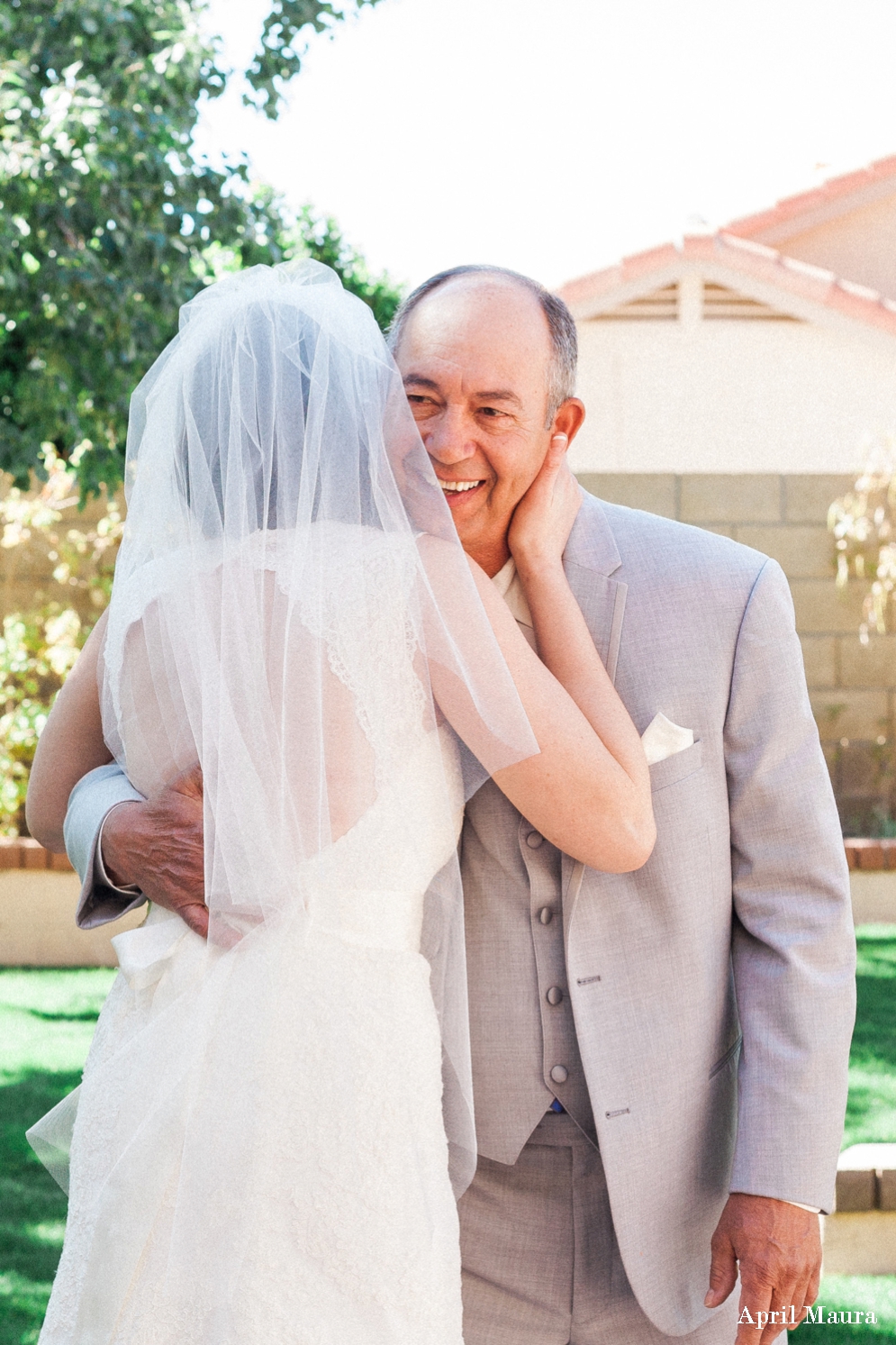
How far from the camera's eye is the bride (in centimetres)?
167

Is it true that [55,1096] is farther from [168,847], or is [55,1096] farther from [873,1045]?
[168,847]

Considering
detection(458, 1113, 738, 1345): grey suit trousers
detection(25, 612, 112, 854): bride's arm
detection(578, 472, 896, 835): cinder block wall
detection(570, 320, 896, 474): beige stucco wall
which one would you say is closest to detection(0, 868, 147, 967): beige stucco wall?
detection(570, 320, 896, 474): beige stucco wall

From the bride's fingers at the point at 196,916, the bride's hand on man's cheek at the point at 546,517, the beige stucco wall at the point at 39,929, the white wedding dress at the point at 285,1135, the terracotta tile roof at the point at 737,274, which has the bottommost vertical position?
the beige stucco wall at the point at 39,929

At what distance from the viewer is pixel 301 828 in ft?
5.80

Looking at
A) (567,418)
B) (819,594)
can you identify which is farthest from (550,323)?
(819,594)

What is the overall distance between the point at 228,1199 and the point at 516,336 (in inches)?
51.7

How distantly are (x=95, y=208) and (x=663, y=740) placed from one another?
372cm

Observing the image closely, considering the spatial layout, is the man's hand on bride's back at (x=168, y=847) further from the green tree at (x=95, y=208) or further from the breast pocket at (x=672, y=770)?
the green tree at (x=95, y=208)

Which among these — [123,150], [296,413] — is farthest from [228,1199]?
[123,150]

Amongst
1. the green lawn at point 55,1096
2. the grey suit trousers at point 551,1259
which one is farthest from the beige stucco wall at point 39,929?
the grey suit trousers at point 551,1259

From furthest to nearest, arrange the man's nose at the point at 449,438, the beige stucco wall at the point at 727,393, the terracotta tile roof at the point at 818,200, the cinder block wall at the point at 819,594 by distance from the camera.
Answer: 1. the terracotta tile roof at the point at 818,200
2. the cinder block wall at the point at 819,594
3. the beige stucco wall at the point at 727,393
4. the man's nose at the point at 449,438

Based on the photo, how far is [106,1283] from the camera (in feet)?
5.55

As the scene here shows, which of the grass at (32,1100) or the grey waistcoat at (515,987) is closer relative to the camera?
the grey waistcoat at (515,987)

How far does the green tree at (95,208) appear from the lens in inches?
190
